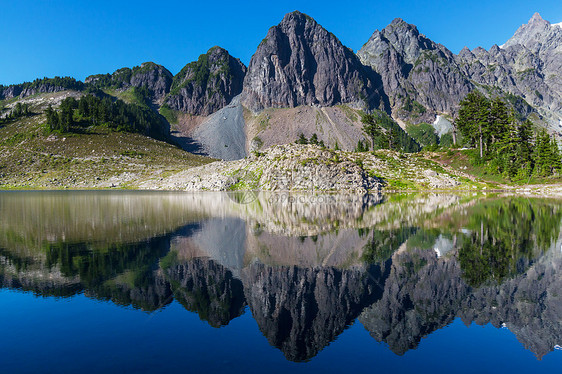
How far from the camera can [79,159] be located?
16250 cm

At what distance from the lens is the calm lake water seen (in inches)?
441

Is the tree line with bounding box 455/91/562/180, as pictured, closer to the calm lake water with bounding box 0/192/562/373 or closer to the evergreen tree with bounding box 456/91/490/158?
the evergreen tree with bounding box 456/91/490/158

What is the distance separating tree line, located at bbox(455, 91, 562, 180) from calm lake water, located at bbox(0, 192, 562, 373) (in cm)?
8990

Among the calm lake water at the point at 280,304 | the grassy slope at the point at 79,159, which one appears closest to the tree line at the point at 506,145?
the calm lake water at the point at 280,304

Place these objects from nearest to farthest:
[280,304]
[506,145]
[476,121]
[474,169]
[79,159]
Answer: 1. [280,304]
2. [506,145]
3. [474,169]
4. [476,121]
5. [79,159]

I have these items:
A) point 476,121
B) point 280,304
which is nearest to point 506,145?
point 476,121

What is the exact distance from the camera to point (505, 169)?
10244 centimetres

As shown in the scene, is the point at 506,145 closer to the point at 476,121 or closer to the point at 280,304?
the point at 476,121

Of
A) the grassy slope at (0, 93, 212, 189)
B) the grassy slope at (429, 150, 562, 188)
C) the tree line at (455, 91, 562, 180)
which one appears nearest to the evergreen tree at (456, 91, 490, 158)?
the tree line at (455, 91, 562, 180)

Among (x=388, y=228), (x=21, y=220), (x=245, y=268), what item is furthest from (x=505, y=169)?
(x=21, y=220)

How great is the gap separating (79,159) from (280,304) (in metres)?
178

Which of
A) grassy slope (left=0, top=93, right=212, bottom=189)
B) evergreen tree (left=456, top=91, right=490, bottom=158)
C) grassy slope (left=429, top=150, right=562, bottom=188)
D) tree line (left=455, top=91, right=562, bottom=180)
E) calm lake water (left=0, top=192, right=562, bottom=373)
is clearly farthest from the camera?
grassy slope (left=0, top=93, right=212, bottom=189)

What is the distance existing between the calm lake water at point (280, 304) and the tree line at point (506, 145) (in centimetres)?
8990

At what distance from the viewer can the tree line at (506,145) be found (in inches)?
4026
